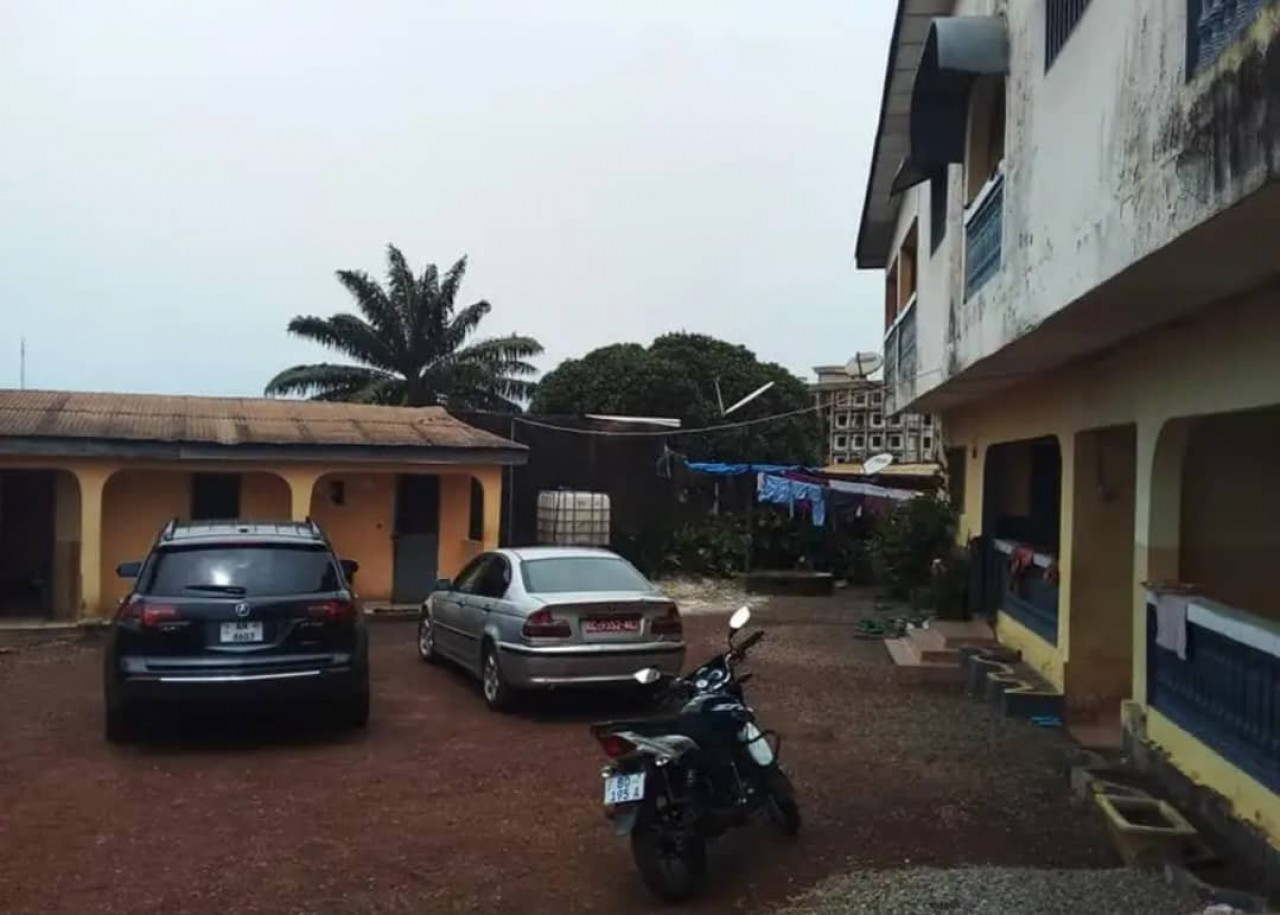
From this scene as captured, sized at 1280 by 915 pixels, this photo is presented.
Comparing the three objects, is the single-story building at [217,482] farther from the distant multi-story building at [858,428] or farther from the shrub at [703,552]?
the distant multi-story building at [858,428]

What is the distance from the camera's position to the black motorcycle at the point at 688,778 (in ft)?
19.0

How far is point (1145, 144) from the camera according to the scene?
5.02m

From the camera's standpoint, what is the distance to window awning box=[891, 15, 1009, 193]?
8625 mm

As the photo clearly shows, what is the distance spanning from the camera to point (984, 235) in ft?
30.3

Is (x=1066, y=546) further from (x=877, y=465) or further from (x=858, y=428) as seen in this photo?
(x=858, y=428)

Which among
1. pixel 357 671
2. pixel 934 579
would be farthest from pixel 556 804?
pixel 934 579

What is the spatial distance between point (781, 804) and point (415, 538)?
12763 millimetres

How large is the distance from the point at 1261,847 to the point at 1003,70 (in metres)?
5.33

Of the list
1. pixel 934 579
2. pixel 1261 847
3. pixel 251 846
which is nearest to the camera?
pixel 1261 847

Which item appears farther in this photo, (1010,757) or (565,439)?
(565,439)

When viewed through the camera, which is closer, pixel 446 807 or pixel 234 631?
pixel 446 807

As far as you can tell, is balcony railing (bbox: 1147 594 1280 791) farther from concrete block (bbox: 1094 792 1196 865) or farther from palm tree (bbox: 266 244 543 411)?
palm tree (bbox: 266 244 543 411)

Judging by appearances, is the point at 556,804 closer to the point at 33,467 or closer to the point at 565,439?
the point at 33,467

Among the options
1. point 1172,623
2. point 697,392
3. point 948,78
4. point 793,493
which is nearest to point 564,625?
point 1172,623
